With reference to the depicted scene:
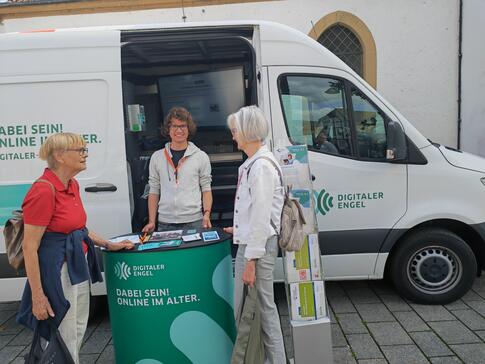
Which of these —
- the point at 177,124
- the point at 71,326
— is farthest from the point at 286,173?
the point at 71,326

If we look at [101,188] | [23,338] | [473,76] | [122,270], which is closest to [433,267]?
[122,270]

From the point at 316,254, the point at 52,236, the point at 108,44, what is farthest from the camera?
the point at 108,44

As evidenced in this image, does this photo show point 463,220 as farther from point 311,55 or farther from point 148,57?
point 148,57

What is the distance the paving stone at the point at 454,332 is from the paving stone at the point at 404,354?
11.9 inches

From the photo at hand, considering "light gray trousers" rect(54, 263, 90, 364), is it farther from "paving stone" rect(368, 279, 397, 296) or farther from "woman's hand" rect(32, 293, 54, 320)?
"paving stone" rect(368, 279, 397, 296)

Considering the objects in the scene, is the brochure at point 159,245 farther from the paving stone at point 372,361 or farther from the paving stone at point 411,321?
the paving stone at point 411,321

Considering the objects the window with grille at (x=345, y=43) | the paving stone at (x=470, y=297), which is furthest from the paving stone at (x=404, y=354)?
the window with grille at (x=345, y=43)

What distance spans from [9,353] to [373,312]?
9.94ft

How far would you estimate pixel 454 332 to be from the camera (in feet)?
10.9

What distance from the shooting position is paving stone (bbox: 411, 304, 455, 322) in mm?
3551

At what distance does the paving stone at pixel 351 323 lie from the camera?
135 inches

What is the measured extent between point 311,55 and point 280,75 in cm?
32

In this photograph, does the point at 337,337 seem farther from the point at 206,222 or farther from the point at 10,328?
the point at 10,328

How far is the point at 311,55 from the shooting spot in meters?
3.54
